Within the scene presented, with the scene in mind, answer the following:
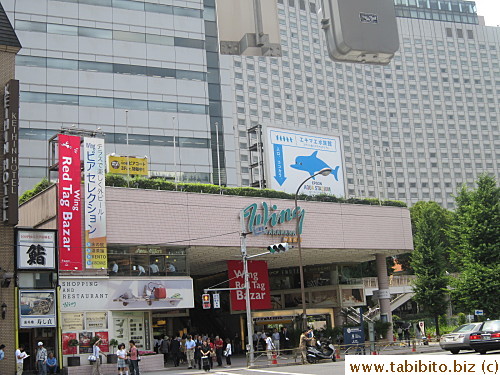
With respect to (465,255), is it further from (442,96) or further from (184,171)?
(442,96)

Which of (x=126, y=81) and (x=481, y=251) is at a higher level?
(x=126, y=81)

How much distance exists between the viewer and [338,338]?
1640 inches

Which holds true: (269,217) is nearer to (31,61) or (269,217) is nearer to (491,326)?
(491,326)

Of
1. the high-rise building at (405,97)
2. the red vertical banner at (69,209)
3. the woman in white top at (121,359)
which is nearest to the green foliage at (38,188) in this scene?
the red vertical banner at (69,209)

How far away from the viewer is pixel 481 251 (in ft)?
153

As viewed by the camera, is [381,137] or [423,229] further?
[381,137]

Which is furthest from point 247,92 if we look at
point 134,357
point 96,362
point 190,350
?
point 134,357

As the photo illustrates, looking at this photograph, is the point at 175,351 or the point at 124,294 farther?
the point at 175,351

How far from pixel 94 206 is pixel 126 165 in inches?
262

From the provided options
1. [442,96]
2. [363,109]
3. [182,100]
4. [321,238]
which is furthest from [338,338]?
[442,96]

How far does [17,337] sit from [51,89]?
40.9m

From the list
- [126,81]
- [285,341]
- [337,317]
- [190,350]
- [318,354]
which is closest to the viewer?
[318,354]

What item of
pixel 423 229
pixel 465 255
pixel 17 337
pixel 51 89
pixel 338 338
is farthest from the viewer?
pixel 51 89

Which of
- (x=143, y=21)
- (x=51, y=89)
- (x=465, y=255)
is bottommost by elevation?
(x=465, y=255)
